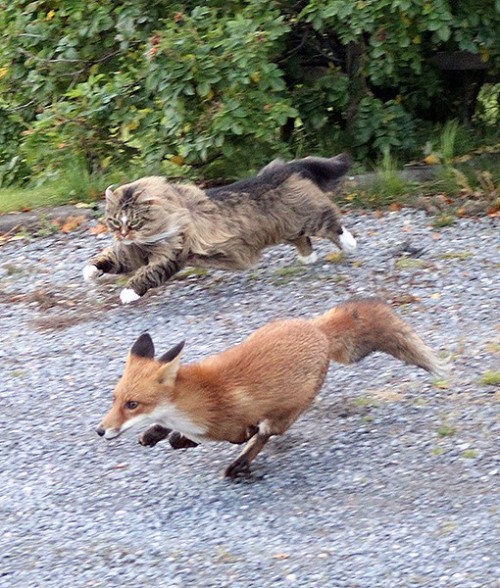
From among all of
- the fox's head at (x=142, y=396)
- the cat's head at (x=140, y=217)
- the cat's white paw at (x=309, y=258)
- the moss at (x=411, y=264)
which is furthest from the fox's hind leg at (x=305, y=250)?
the fox's head at (x=142, y=396)

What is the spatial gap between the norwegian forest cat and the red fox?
8.01 feet

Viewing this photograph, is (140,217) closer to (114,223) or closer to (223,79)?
(114,223)

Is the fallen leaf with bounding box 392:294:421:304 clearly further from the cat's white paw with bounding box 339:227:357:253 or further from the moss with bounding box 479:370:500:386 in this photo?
the moss with bounding box 479:370:500:386

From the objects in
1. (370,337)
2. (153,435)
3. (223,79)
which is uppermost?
(223,79)

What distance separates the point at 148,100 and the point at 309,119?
5.01 feet

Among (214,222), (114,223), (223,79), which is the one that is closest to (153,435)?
(114,223)

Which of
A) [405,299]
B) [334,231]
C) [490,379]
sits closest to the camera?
[490,379]

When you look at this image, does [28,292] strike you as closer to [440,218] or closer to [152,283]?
[152,283]

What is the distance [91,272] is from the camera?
26.3 ft

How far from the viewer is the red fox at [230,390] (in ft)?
16.8

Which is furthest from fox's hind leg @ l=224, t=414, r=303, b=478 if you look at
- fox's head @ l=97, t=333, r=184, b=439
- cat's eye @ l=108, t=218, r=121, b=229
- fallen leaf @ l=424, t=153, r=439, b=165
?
fallen leaf @ l=424, t=153, r=439, b=165

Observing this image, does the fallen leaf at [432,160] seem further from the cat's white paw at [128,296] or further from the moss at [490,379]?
the moss at [490,379]

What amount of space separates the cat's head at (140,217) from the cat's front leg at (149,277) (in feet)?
0.54

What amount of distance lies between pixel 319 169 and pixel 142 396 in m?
4.02
